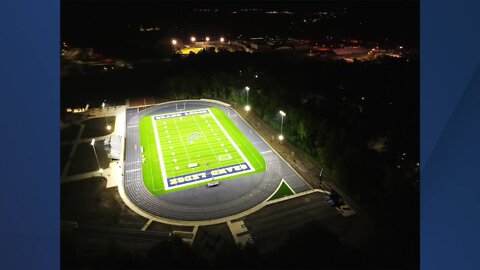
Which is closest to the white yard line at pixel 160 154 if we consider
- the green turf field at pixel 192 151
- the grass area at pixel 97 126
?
the green turf field at pixel 192 151

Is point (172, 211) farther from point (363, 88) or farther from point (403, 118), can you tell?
point (363, 88)

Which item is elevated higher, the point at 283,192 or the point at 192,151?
the point at 192,151

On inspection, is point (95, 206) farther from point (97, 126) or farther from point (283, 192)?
point (97, 126)

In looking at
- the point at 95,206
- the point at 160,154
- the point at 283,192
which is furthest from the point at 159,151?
the point at 283,192

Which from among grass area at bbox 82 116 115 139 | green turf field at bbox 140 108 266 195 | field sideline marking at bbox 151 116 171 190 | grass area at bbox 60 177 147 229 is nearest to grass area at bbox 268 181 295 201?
green turf field at bbox 140 108 266 195

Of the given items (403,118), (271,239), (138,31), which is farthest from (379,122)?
(138,31)

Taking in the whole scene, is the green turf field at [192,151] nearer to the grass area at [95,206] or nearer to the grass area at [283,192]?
the grass area at [95,206]
